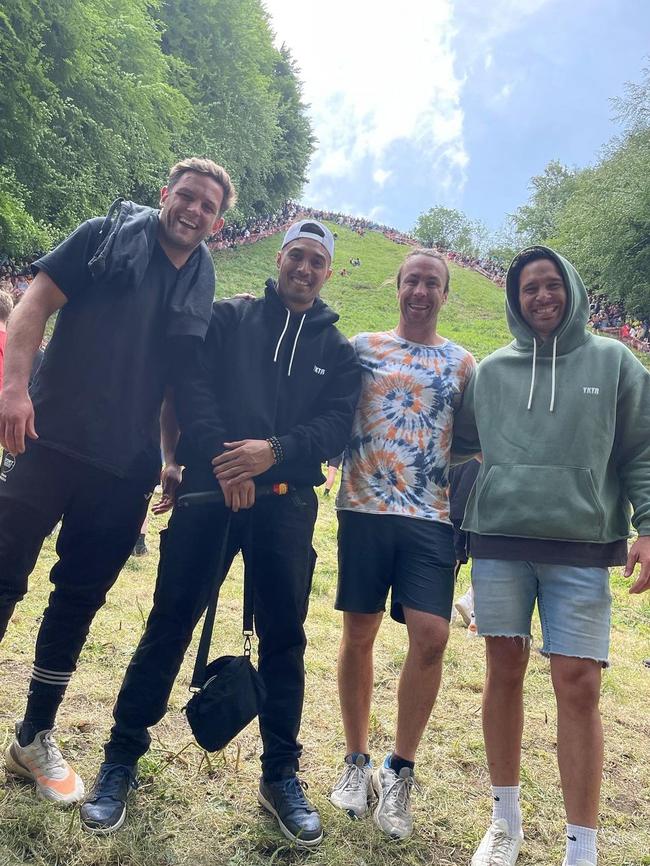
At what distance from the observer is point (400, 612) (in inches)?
132

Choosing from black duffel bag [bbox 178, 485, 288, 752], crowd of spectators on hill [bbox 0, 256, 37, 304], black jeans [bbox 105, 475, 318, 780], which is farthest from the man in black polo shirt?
crowd of spectators on hill [bbox 0, 256, 37, 304]

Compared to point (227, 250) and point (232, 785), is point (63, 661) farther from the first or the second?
point (227, 250)

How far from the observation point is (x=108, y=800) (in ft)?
9.37

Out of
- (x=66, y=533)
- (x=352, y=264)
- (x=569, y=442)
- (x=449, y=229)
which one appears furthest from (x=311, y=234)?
(x=449, y=229)

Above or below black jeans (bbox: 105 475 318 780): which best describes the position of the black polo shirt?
above

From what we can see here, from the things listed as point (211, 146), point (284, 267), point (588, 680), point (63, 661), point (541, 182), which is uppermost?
point (541, 182)

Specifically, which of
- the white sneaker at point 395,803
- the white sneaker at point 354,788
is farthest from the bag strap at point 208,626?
the white sneaker at point 395,803

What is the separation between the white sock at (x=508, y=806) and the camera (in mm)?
3012

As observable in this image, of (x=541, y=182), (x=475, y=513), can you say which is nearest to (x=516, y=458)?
(x=475, y=513)

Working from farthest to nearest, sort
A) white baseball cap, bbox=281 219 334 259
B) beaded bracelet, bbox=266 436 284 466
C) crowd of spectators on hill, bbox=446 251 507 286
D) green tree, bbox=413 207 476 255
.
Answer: green tree, bbox=413 207 476 255 < crowd of spectators on hill, bbox=446 251 507 286 < white baseball cap, bbox=281 219 334 259 < beaded bracelet, bbox=266 436 284 466

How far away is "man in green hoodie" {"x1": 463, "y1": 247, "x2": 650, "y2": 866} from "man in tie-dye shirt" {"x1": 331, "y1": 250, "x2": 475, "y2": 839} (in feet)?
0.85

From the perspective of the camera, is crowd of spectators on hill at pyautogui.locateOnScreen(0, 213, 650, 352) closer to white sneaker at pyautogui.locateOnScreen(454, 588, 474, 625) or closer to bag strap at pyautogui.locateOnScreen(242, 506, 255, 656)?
white sneaker at pyautogui.locateOnScreen(454, 588, 474, 625)

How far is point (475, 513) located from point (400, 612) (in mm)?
663

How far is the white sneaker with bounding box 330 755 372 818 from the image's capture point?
3176 millimetres
